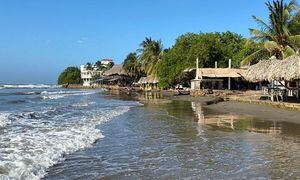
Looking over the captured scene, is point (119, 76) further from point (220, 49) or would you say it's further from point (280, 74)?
point (280, 74)

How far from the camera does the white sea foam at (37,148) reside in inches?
360

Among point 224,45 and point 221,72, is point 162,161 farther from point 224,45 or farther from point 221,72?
point 224,45

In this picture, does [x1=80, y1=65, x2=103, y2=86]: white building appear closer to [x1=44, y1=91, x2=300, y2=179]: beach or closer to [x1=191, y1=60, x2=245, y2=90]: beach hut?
[x1=191, y1=60, x2=245, y2=90]: beach hut

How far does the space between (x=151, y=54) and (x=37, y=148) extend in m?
63.3

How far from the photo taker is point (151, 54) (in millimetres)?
74625

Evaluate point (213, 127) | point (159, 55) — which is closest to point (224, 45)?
point (159, 55)

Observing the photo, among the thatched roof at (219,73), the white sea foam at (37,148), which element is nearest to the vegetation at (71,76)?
the thatched roof at (219,73)

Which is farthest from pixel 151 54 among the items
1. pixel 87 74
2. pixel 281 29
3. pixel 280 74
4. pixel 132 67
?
pixel 87 74

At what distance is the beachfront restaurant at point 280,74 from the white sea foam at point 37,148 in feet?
41.2

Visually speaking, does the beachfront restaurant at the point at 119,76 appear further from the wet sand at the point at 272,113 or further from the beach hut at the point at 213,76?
the wet sand at the point at 272,113

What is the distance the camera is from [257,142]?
12.9 meters

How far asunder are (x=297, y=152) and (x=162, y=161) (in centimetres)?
365

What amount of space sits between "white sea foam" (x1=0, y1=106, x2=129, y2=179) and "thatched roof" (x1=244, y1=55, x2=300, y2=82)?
491 inches

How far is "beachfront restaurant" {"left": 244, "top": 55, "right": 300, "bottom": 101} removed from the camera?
2350cm
